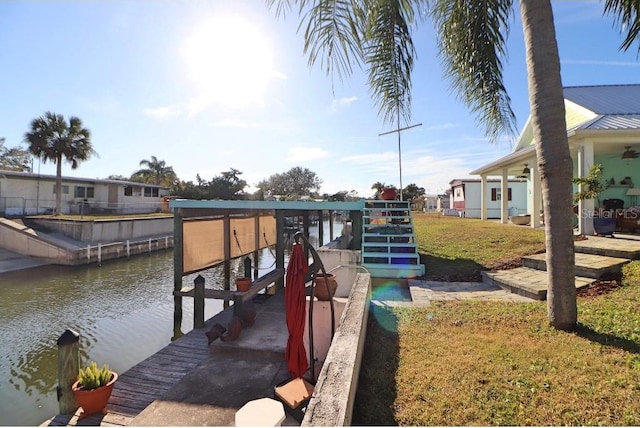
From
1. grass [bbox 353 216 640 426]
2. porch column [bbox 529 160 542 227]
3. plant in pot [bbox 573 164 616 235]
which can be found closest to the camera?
grass [bbox 353 216 640 426]

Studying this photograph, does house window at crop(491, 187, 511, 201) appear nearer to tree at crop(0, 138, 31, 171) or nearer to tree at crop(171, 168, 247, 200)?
tree at crop(171, 168, 247, 200)

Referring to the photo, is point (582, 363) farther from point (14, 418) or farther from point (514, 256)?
point (14, 418)

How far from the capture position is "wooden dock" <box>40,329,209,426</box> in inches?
170

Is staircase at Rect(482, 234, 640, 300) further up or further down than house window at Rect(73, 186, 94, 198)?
further down

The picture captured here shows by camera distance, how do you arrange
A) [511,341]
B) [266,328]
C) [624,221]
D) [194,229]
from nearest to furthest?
[511,341], [266,328], [194,229], [624,221]

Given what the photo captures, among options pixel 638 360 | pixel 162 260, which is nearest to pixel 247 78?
pixel 638 360

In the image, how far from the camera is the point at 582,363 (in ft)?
10.0

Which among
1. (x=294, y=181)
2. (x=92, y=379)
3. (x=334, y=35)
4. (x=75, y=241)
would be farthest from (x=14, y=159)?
(x=334, y=35)

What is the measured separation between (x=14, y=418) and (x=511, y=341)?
8.19m

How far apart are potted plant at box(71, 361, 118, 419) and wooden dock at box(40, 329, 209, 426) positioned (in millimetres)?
106

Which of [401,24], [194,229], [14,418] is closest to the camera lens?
[401,24]

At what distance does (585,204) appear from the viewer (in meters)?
9.42

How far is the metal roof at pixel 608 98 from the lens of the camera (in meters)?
12.0

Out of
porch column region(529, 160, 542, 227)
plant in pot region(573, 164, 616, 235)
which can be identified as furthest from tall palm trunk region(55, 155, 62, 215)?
plant in pot region(573, 164, 616, 235)
